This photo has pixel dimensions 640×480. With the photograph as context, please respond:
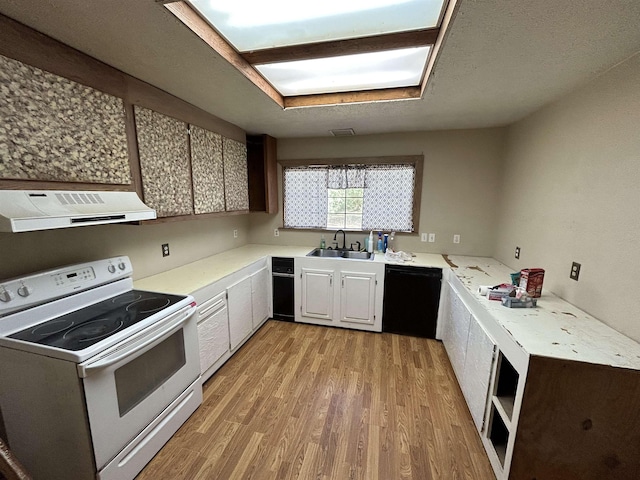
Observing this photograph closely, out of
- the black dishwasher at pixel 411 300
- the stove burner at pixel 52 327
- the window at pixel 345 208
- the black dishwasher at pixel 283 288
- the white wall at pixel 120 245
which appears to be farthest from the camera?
the window at pixel 345 208

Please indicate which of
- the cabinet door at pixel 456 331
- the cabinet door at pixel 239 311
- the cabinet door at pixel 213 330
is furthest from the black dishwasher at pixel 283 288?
the cabinet door at pixel 456 331

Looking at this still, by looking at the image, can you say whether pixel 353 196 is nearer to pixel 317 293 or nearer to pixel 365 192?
pixel 365 192

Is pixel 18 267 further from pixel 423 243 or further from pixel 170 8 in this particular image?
pixel 423 243

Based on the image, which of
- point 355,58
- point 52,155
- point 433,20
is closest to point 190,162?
point 52,155

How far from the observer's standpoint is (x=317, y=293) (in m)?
3.05

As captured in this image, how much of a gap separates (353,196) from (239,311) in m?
1.90

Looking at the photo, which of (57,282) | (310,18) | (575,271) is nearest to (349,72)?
(310,18)

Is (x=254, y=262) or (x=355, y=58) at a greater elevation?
(x=355, y=58)

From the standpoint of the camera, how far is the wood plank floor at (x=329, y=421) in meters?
1.52

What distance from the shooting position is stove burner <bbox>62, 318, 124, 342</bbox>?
4.23 feet

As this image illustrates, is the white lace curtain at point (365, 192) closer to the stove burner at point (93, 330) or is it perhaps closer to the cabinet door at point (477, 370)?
the cabinet door at point (477, 370)

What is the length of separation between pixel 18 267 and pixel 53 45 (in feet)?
3.84

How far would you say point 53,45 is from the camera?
133 cm

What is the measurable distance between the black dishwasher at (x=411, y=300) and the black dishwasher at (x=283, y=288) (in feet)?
3.53
